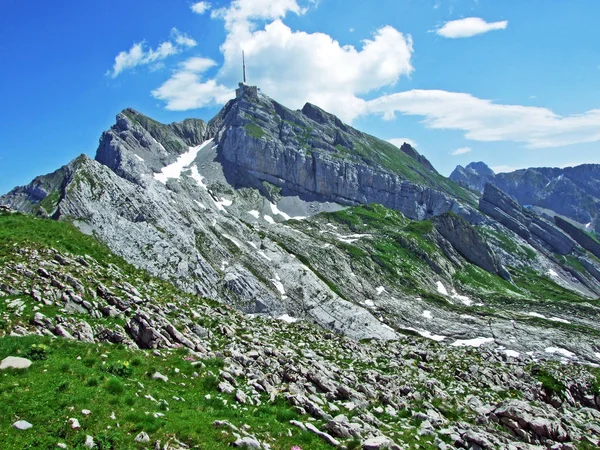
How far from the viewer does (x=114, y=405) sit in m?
14.8

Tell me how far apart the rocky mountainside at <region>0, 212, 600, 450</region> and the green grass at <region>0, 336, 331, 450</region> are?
6 cm

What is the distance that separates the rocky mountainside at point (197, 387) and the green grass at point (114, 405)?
0.06m

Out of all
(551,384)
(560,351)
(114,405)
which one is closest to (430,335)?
(560,351)

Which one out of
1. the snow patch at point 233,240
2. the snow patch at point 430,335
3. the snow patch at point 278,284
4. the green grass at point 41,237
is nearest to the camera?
the green grass at point 41,237

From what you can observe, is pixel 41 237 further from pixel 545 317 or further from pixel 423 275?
pixel 545 317

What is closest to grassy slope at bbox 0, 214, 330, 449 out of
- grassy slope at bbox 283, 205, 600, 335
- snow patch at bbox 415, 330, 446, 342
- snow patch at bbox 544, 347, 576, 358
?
snow patch at bbox 415, 330, 446, 342

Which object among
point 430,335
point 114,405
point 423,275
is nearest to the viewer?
point 114,405

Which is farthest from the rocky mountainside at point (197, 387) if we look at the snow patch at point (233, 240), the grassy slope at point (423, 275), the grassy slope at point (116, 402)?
the grassy slope at point (423, 275)

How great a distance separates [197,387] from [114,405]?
4.86 m

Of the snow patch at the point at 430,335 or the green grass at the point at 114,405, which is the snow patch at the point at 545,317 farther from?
the green grass at the point at 114,405

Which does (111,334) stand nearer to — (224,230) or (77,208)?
(77,208)

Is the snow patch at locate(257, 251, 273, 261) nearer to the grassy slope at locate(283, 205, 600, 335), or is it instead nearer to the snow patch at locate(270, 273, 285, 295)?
the snow patch at locate(270, 273, 285, 295)

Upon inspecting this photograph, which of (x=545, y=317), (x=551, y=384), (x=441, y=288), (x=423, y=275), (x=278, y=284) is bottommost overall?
(x=545, y=317)

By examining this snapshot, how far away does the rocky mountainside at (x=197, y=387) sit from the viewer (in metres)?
14.0
